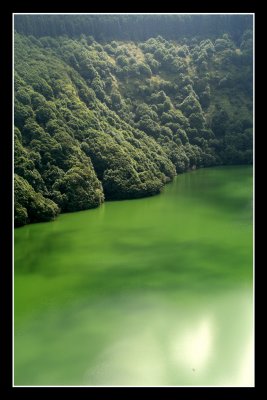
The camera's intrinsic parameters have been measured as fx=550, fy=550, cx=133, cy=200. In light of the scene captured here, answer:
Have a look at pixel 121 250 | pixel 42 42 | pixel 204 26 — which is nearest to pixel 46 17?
pixel 42 42

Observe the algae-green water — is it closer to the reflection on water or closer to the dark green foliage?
the reflection on water

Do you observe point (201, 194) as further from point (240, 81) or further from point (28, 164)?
point (240, 81)

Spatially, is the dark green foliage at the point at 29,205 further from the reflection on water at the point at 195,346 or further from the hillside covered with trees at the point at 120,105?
the reflection on water at the point at 195,346

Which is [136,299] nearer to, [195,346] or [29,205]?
[195,346]

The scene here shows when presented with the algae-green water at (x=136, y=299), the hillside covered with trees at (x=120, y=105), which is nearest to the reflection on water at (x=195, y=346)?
the algae-green water at (x=136, y=299)

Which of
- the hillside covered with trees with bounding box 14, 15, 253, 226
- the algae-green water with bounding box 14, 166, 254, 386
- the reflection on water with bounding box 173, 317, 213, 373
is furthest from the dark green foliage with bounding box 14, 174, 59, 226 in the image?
the reflection on water with bounding box 173, 317, 213, 373
